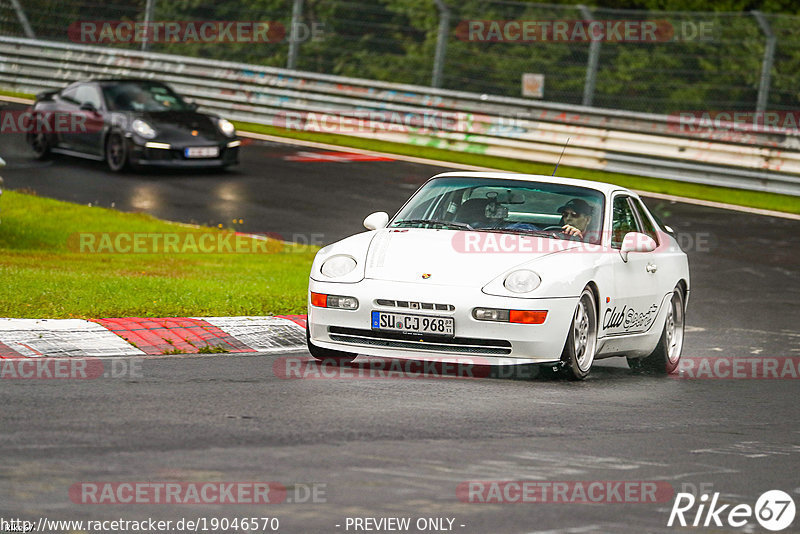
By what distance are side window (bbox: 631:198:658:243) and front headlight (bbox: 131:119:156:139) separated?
39.1 feet

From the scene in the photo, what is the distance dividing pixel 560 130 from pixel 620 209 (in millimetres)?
13067

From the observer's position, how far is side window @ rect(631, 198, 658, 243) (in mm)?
10500

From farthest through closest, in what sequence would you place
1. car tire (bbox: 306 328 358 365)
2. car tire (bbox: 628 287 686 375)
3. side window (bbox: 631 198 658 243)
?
side window (bbox: 631 198 658 243), car tire (bbox: 628 287 686 375), car tire (bbox: 306 328 358 365)

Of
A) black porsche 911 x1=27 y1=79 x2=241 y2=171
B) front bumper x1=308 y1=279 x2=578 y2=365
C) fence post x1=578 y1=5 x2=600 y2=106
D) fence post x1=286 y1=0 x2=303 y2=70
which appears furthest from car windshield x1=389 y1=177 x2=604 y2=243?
fence post x1=286 y1=0 x2=303 y2=70

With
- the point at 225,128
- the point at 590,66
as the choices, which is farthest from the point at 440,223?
the point at 590,66

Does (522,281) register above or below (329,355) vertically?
above

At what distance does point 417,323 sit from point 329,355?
877 mm

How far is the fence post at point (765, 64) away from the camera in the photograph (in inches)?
840

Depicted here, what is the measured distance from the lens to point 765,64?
21.4 metres

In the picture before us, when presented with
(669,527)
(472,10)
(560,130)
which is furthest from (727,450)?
(472,10)

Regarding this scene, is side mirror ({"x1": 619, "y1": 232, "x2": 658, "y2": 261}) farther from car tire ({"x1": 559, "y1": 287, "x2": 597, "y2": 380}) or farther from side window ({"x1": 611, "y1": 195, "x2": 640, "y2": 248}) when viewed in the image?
car tire ({"x1": 559, "y1": 287, "x2": 597, "y2": 380})

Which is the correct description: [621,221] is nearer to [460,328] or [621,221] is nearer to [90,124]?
[460,328]

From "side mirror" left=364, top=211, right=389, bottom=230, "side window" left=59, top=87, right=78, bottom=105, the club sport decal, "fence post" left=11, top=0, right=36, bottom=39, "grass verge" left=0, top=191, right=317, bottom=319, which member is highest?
"fence post" left=11, top=0, right=36, bottom=39

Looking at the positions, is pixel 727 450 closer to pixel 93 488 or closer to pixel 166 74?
pixel 93 488
